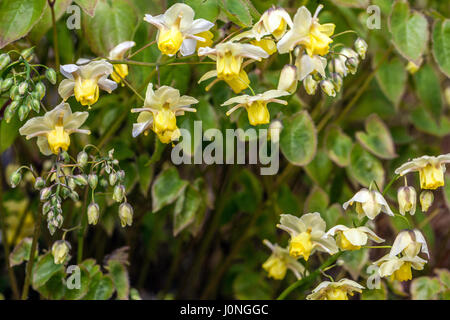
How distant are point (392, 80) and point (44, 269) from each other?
2.83 feet

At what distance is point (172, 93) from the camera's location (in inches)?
36.5

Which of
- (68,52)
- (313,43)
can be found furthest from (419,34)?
(68,52)

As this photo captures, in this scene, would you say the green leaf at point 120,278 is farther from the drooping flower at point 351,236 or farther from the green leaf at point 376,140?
the green leaf at point 376,140

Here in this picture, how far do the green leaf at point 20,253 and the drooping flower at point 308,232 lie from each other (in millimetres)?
513

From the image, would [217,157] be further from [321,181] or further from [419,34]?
[419,34]

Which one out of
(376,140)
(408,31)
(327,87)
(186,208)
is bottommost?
(186,208)

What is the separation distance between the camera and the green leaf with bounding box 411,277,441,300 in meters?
1.22

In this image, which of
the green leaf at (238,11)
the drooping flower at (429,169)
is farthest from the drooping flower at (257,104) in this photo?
the drooping flower at (429,169)

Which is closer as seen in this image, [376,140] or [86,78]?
[86,78]

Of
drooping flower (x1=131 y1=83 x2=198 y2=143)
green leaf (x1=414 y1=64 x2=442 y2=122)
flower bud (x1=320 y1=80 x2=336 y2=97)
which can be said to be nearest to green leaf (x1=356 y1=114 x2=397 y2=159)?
green leaf (x1=414 y1=64 x2=442 y2=122)

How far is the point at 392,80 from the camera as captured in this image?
4.40ft

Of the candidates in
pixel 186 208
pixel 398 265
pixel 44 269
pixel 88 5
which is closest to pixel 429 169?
pixel 398 265

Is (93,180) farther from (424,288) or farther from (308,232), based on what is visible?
(424,288)

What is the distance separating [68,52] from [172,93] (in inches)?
20.7
